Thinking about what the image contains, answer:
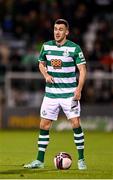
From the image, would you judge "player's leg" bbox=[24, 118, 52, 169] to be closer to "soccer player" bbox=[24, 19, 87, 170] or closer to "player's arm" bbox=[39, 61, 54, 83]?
"soccer player" bbox=[24, 19, 87, 170]

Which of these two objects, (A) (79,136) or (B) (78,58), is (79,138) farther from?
(B) (78,58)

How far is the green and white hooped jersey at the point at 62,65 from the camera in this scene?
1155 cm

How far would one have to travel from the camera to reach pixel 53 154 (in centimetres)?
1471

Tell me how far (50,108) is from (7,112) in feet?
35.0

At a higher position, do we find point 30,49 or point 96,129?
point 30,49

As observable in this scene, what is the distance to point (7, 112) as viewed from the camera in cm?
2225

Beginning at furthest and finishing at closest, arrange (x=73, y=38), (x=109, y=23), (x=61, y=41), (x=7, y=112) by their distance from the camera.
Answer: (x=109, y=23), (x=73, y=38), (x=7, y=112), (x=61, y=41)

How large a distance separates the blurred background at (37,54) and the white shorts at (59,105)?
10.5m

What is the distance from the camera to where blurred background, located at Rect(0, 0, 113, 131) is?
22.4 m

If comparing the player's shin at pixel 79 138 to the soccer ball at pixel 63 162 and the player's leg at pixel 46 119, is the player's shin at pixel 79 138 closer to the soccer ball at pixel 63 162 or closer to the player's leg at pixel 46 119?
the soccer ball at pixel 63 162

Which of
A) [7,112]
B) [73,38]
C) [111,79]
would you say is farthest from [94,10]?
[7,112]

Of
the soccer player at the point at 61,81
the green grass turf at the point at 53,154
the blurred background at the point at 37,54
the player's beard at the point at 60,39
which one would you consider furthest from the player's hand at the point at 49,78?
the blurred background at the point at 37,54

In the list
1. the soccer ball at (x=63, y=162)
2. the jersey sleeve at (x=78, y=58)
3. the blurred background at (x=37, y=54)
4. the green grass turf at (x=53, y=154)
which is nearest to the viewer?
the green grass turf at (x=53, y=154)

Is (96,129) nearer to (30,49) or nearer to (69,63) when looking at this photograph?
(30,49)
